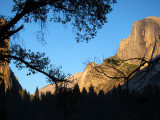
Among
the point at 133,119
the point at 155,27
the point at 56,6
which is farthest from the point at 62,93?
the point at 155,27

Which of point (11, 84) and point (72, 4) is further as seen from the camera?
point (11, 84)

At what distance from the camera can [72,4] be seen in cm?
791

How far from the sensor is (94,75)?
669 cm

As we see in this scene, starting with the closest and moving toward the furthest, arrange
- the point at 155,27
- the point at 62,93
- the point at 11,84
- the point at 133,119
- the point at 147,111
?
the point at 62,93
the point at 133,119
the point at 147,111
the point at 11,84
the point at 155,27

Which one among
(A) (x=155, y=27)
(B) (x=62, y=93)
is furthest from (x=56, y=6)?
(A) (x=155, y=27)

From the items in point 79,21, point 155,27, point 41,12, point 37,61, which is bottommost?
point 37,61

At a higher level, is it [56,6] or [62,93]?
[56,6]

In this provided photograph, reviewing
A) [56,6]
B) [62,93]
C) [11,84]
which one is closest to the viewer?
[56,6]

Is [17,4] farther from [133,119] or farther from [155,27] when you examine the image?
[155,27]

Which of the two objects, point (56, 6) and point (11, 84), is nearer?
point (56, 6)

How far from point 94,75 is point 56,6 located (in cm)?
348

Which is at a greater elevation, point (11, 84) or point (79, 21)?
point (11, 84)

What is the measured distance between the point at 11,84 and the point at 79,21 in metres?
152

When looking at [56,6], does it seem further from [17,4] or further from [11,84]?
[11,84]
